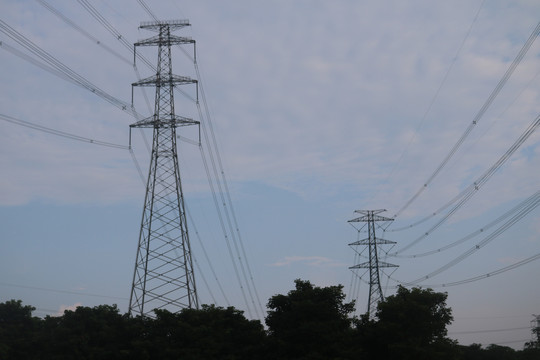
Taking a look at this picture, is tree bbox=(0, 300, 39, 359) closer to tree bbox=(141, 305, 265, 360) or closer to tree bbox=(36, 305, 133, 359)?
tree bbox=(36, 305, 133, 359)

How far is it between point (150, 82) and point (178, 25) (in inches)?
198

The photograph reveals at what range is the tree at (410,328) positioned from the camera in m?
42.0

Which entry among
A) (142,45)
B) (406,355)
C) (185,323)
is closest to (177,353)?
(185,323)

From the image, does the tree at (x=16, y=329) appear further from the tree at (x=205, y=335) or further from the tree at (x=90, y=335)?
the tree at (x=205, y=335)

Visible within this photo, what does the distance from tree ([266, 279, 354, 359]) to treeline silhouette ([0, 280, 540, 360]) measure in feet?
0.24

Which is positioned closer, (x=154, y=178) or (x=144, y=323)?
(x=154, y=178)

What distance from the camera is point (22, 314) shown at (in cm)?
5569

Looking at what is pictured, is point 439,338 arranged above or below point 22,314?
below

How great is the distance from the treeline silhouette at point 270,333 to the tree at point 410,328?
72 mm

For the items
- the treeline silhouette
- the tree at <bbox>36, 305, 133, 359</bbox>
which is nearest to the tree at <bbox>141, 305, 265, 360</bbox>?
the treeline silhouette

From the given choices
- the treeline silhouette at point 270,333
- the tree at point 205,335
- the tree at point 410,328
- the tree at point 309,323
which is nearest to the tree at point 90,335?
the treeline silhouette at point 270,333

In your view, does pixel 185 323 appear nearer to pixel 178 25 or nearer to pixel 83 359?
pixel 83 359

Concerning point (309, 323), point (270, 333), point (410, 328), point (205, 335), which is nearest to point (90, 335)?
point (205, 335)

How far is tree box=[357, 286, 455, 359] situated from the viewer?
138 feet
